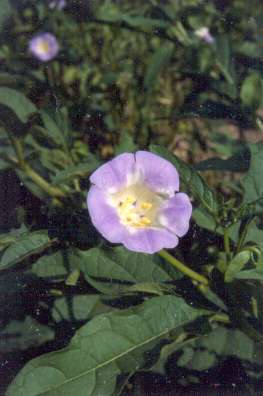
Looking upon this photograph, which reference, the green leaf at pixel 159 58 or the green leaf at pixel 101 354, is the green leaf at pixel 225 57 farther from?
the green leaf at pixel 101 354

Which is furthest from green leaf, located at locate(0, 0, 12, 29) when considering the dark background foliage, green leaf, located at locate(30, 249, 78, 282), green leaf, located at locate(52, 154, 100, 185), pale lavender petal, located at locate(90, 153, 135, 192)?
green leaf, located at locate(30, 249, 78, 282)

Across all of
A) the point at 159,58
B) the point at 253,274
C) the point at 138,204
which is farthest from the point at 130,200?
the point at 159,58

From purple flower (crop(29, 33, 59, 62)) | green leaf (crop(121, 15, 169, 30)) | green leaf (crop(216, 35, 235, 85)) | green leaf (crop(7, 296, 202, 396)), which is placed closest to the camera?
green leaf (crop(7, 296, 202, 396))

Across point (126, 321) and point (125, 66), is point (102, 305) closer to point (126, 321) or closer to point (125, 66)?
Result: point (126, 321)

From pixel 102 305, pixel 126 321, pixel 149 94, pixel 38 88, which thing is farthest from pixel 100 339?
pixel 149 94

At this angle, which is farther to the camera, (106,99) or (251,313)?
(106,99)

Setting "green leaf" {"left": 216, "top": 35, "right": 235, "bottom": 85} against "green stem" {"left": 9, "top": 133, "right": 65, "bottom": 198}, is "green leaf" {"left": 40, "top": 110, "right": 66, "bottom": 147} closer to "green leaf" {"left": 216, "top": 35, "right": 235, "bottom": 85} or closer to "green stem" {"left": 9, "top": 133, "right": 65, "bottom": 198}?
"green stem" {"left": 9, "top": 133, "right": 65, "bottom": 198}
